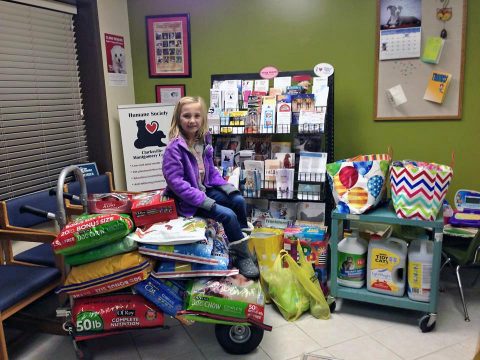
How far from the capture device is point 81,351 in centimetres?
224

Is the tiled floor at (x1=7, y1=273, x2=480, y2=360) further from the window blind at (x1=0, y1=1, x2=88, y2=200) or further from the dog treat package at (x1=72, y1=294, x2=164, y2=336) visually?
the window blind at (x1=0, y1=1, x2=88, y2=200)

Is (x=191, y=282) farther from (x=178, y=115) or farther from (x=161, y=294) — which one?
(x=178, y=115)

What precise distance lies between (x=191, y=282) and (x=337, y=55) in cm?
230

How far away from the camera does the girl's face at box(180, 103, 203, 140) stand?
8.52ft

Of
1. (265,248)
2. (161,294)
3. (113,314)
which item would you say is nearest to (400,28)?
(265,248)

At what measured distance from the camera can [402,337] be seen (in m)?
2.46

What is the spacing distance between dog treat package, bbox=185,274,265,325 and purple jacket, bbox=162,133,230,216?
0.51 meters

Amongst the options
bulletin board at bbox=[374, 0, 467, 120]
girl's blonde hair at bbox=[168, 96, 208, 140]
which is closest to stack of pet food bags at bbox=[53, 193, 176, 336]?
girl's blonde hair at bbox=[168, 96, 208, 140]

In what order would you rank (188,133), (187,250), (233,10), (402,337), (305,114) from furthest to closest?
1. (233,10)
2. (305,114)
3. (188,133)
4. (402,337)
5. (187,250)

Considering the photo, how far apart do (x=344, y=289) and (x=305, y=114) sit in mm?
1309

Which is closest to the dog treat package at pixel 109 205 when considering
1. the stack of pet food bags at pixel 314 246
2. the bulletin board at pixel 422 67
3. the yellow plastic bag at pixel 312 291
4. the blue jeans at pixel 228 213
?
the blue jeans at pixel 228 213

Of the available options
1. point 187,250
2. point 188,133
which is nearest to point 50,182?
point 188,133

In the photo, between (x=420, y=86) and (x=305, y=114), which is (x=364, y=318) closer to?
(x=305, y=114)

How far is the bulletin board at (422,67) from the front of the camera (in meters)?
3.15
